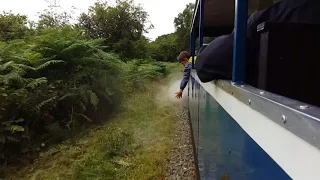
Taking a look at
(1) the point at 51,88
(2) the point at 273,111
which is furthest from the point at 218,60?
(1) the point at 51,88

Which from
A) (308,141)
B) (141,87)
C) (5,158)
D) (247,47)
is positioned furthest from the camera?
(141,87)

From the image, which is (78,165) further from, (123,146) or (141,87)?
(141,87)

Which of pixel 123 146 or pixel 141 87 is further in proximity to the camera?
pixel 141 87

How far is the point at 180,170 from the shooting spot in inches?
167

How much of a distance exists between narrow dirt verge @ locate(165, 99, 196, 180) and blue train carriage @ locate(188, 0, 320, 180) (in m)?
2.21

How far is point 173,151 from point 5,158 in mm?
2587

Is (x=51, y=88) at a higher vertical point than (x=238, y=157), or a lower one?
lower

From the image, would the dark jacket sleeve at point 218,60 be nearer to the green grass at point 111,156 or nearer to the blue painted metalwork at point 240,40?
the blue painted metalwork at point 240,40

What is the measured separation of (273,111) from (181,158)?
4119 mm

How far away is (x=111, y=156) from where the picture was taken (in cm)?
461

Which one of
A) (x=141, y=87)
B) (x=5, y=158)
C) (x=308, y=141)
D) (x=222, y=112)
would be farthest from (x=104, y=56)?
(x=308, y=141)

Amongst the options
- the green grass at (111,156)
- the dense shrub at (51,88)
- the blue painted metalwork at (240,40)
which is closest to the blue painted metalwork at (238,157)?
the blue painted metalwork at (240,40)

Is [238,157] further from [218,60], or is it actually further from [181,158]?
[181,158]

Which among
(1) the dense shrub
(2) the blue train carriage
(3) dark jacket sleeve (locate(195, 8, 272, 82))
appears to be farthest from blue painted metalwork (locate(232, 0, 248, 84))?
(1) the dense shrub
